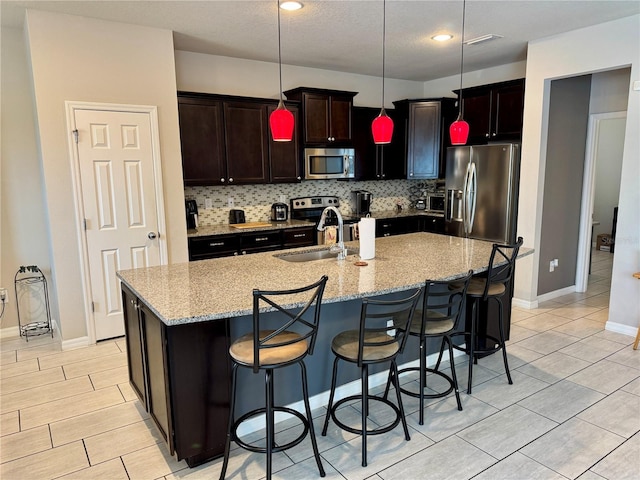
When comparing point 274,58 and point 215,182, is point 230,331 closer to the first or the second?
point 215,182

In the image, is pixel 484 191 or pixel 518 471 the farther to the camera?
pixel 484 191

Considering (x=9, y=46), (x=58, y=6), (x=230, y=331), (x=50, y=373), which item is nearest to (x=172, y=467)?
(x=230, y=331)

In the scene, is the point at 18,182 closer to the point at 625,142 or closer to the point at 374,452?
the point at 374,452

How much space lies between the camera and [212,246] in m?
4.48

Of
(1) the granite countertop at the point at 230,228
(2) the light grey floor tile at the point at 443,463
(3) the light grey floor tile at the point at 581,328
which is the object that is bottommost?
(2) the light grey floor tile at the point at 443,463

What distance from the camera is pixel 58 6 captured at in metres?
3.35

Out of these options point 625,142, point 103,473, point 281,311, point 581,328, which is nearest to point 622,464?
point 281,311

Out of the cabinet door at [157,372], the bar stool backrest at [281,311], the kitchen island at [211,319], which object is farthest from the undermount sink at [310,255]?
the cabinet door at [157,372]

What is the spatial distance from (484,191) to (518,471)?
10.9 feet

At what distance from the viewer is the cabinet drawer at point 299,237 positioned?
4945 millimetres

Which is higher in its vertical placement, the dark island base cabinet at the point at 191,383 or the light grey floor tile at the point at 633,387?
the dark island base cabinet at the point at 191,383

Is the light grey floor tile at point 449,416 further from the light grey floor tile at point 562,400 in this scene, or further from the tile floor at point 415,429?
the light grey floor tile at point 562,400

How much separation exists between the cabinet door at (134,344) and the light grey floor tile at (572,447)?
2.18 metres

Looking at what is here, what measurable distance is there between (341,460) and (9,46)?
4314 millimetres
